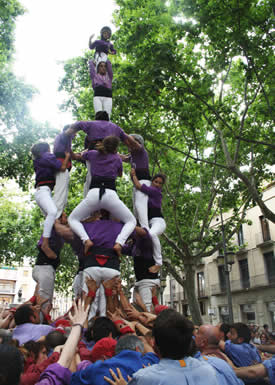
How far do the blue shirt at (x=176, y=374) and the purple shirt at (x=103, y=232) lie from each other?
3.47 metres

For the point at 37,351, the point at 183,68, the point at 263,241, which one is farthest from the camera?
the point at 263,241

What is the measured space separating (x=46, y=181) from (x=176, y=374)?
466 cm

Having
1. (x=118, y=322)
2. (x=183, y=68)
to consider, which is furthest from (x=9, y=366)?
(x=183, y=68)

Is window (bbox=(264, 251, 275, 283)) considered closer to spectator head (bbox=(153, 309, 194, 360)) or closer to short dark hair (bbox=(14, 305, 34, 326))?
short dark hair (bbox=(14, 305, 34, 326))

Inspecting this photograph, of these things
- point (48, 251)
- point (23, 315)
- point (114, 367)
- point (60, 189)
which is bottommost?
point (114, 367)

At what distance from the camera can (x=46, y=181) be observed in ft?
19.7

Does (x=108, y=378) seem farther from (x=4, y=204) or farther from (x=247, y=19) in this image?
(x=4, y=204)

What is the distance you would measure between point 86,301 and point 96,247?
0.84 metres

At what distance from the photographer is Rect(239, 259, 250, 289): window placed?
1113 inches

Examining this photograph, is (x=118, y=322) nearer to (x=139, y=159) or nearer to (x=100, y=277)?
(x=100, y=277)

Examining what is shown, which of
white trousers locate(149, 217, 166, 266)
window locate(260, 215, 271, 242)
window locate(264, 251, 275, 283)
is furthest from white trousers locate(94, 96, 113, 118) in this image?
window locate(260, 215, 271, 242)

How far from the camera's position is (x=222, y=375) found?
2.35m

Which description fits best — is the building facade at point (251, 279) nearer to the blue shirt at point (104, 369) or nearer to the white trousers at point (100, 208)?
the white trousers at point (100, 208)

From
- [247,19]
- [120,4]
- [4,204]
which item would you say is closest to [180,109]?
[247,19]
